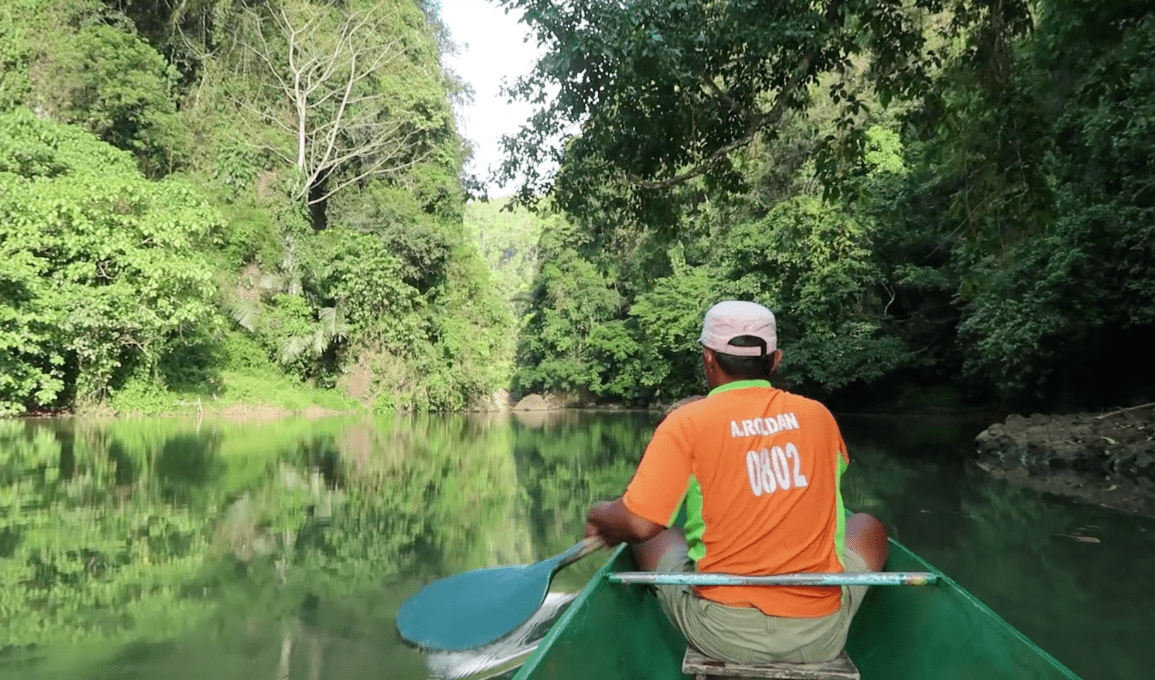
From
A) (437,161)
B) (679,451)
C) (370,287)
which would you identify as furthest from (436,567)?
(437,161)

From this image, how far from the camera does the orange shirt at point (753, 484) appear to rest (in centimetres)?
188

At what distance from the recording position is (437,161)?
953 inches

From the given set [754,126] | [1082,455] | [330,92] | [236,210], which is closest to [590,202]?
[754,126]

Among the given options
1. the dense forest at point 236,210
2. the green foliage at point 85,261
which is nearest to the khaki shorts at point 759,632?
the green foliage at point 85,261

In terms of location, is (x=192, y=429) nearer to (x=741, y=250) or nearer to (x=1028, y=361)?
(x=741, y=250)

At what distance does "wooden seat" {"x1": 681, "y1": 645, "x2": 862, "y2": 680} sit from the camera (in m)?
1.95

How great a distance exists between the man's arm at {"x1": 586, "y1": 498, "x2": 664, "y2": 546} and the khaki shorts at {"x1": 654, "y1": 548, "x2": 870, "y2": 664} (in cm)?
22

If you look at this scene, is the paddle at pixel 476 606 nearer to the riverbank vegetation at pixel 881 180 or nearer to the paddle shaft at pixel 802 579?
the paddle shaft at pixel 802 579

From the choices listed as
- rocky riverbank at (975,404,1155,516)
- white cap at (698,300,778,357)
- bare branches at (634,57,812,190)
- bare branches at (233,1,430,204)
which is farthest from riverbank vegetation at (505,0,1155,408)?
bare branches at (233,1,430,204)

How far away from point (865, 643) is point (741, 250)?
57.4 feet

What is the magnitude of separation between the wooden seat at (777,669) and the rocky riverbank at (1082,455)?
633 centimetres

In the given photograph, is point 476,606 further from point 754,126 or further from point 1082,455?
point 1082,455

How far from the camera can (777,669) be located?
77.6 inches

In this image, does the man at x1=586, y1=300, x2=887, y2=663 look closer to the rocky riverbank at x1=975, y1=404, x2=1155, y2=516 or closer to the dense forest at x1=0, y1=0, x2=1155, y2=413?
the dense forest at x1=0, y1=0, x2=1155, y2=413
